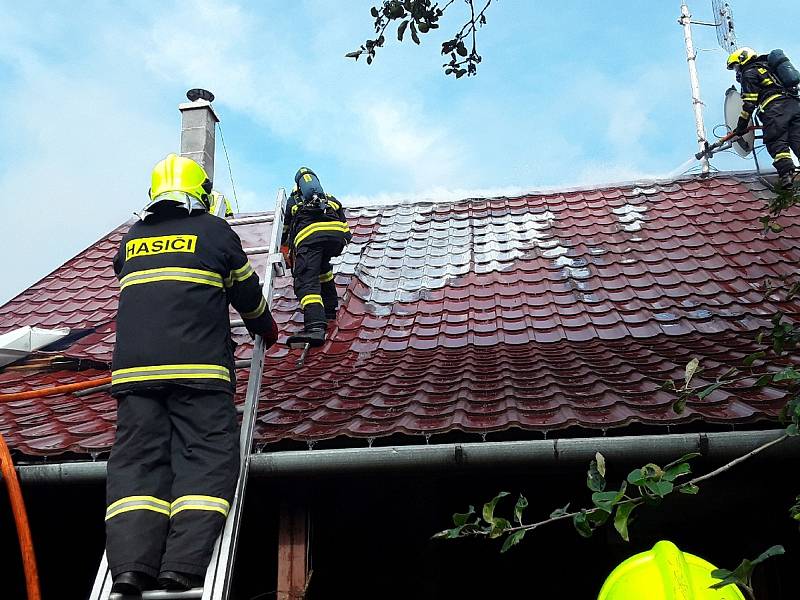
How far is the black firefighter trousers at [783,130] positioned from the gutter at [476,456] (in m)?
4.12

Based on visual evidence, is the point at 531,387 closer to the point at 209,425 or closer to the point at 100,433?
the point at 209,425

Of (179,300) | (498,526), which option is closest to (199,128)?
(179,300)

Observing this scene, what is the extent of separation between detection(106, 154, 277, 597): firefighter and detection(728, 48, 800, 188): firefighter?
5135mm

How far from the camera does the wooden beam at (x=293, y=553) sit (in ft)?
10.9

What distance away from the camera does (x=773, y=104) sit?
21.5 ft

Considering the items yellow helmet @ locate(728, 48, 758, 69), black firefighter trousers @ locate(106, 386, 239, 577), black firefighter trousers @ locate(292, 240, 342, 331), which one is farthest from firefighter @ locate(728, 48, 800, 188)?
black firefighter trousers @ locate(106, 386, 239, 577)

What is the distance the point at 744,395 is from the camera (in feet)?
11.1

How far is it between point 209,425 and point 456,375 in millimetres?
1712

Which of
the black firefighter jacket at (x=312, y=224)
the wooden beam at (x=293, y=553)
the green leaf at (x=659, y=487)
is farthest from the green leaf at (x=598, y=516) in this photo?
the black firefighter jacket at (x=312, y=224)

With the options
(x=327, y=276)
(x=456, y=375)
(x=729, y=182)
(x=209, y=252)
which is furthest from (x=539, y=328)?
(x=729, y=182)

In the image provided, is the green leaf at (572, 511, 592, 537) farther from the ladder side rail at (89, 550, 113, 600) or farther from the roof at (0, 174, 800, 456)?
the ladder side rail at (89, 550, 113, 600)

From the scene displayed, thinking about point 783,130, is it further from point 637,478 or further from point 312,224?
point 637,478

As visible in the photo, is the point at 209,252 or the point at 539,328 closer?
the point at 209,252

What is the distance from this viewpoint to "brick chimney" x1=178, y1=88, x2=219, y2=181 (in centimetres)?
724
